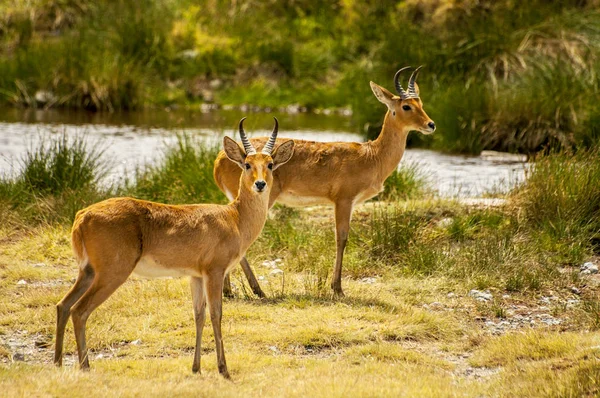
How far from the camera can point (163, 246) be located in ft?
22.0

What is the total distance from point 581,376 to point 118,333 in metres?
3.55

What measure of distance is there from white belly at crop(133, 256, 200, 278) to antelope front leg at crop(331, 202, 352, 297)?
7.91ft

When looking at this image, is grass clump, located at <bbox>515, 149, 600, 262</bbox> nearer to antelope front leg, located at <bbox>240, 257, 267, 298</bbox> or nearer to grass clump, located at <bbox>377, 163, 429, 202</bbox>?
grass clump, located at <bbox>377, 163, 429, 202</bbox>

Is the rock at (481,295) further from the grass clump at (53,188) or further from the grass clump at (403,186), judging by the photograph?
the grass clump at (53,188)

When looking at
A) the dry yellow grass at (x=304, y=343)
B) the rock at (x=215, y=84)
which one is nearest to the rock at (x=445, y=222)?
the dry yellow grass at (x=304, y=343)

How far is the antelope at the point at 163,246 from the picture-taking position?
6.48m

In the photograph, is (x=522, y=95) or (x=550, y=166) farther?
(x=522, y=95)

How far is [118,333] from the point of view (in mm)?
7715

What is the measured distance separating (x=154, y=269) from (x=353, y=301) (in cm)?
249

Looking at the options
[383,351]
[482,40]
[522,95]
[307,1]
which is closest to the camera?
[383,351]

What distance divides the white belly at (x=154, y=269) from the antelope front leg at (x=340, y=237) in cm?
241

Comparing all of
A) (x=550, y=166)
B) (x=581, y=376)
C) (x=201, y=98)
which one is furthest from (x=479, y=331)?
(x=201, y=98)

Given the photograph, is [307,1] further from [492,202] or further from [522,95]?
[492,202]

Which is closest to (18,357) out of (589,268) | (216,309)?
(216,309)
